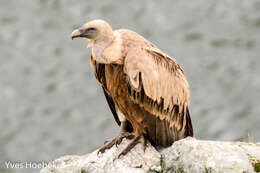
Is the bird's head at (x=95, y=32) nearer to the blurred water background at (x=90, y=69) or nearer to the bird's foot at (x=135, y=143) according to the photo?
the bird's foot at (x=135, y=143)

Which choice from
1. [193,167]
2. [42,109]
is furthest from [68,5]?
[193,167]

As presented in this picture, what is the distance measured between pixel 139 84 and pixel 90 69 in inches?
348

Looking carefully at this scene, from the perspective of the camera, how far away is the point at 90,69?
15.3m

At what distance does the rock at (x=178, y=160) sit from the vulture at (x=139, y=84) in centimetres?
16

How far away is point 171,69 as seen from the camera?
6973 millimetres

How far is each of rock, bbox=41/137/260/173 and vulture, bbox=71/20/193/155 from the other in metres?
0.16

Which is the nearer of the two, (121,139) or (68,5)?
(121,139)

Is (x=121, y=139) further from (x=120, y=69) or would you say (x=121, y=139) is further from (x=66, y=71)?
(x=66, y=71)

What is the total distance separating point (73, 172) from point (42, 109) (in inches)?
328

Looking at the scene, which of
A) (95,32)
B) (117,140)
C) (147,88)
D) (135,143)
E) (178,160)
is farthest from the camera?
(117,140)

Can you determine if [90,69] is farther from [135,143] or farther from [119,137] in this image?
[135,143]

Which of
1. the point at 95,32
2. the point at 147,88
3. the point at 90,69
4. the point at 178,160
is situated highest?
the point at 90,69

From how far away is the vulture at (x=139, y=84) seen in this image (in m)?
6.52

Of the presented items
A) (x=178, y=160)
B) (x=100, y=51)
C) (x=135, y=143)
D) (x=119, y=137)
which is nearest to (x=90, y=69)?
(x=119, y=137)
